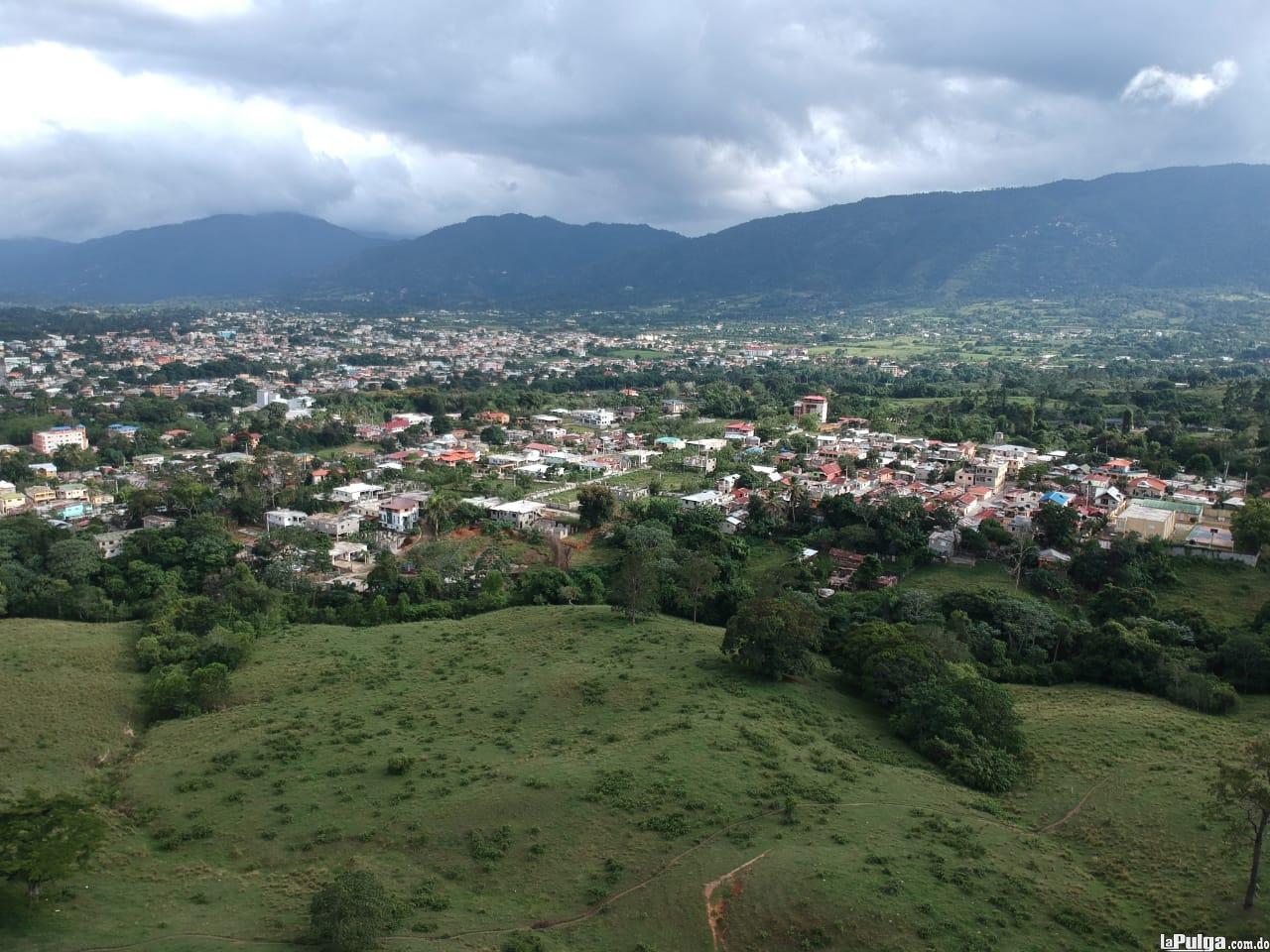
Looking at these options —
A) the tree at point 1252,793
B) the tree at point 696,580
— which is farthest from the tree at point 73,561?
the tree at point 1252,793

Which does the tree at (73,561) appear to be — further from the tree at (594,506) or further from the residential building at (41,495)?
the tree at (594,506)

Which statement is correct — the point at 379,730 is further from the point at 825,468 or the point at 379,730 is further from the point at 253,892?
the point at 825,468

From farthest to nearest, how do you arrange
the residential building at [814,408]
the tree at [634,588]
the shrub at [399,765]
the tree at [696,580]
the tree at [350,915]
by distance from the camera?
the residential building at [814,408] < the tree at [696,580] < the tree at [634,588] < the shrub at [399,765] < the tree at [350,915]

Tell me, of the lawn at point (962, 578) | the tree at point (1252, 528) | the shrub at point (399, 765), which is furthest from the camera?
the tree at point (1252, 528)

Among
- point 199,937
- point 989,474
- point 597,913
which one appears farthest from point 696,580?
point 989,474

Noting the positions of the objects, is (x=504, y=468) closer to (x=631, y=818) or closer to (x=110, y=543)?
(x=110, y=543)

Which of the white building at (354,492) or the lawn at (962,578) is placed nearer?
the lawn at (962,578)

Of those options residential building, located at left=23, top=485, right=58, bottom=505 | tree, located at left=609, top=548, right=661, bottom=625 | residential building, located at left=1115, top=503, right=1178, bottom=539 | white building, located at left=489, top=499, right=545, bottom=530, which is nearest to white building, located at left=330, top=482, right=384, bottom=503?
white building, located at left=489, top=499, right=545, bottom=530
